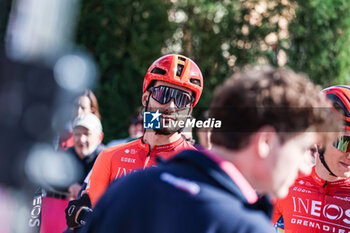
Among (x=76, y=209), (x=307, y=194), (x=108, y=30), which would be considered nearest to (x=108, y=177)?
(x=76, y=209)

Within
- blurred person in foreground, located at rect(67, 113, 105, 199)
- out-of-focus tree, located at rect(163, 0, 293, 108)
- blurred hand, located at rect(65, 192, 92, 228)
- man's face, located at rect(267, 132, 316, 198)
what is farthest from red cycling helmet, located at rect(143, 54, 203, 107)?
out-of-focus tree, located at rect(163, 0, 293, 108)

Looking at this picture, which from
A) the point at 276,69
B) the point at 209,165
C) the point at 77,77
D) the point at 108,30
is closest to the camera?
the point at 77,77

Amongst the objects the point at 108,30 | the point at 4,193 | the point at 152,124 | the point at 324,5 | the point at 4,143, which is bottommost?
the point at 4,193

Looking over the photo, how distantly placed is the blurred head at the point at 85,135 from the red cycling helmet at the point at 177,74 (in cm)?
186

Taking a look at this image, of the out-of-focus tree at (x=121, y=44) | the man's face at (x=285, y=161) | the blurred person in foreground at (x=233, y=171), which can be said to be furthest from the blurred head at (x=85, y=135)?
the out-of-focus tree at (x=121, y=44)

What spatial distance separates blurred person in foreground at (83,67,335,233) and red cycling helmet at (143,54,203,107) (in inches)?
81.4

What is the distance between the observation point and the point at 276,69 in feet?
5.86

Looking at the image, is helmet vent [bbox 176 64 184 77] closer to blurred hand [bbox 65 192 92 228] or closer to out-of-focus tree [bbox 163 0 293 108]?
blurred hand [bbox 65 192 92 228]

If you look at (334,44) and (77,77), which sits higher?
(334,44)

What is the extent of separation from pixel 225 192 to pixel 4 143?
80 centimetres

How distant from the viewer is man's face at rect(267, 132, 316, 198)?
5.41ft

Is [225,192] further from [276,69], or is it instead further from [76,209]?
[76,209]

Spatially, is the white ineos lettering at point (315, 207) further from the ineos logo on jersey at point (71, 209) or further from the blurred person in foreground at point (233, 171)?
the ineos logo on jersey at point (71, 209)

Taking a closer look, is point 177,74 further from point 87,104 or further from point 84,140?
point 87,104
